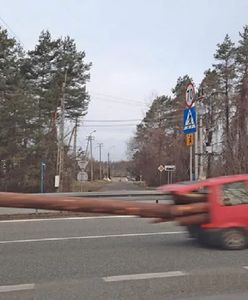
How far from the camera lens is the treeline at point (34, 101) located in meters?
44.5

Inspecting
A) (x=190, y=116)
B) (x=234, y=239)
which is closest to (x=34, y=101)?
(x=190, y=116)

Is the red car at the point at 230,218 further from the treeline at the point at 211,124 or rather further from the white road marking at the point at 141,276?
the treeline at the point at 211,124

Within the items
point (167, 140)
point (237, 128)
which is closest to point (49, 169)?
point (237, 128)

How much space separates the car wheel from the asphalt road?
0.16 meters

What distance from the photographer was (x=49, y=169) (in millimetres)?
48188

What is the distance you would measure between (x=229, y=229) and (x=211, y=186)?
1.12m

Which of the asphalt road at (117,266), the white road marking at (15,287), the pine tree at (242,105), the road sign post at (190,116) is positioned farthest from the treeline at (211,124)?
the white road marking at (15,287)

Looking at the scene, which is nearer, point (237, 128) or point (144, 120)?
point (237, 128)

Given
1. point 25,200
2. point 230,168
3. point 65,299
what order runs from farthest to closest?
point 230,168 < point 65,299 < point 25,200

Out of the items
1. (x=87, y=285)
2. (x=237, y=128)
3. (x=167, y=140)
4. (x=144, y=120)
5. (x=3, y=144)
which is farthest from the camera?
(x=144, y=120)

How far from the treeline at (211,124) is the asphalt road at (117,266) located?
19.1m

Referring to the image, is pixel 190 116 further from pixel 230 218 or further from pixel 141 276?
pixel 141 276

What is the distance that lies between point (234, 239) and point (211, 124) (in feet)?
171

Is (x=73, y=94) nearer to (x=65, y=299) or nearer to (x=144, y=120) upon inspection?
(x=144, y=120)
